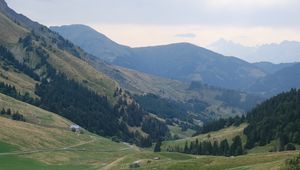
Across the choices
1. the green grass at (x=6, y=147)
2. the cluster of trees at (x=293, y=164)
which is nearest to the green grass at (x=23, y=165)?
the green grass at (x=6, y=147)

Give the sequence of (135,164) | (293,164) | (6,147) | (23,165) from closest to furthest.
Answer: (293,164)
(135,164)
(23,165)
(6,147)

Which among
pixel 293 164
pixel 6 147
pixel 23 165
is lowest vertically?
pixel 23 165

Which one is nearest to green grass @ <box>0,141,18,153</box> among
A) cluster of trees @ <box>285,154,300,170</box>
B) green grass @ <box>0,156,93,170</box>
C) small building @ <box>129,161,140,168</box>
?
green grass @ <box>0,156,93,170</box>

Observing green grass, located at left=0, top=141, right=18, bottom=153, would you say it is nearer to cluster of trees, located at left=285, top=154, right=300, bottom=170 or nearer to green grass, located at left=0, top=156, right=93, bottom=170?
green grass, located at left=0, top=156, right=93, bottom=170

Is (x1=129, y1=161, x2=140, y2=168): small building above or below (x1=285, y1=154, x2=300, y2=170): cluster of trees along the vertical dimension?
below

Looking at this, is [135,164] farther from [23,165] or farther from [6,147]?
[6,147]

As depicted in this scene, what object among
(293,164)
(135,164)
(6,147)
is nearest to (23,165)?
(6,147)

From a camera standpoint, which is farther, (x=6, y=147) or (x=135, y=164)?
(x=6, y=147)

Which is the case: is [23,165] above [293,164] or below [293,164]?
below

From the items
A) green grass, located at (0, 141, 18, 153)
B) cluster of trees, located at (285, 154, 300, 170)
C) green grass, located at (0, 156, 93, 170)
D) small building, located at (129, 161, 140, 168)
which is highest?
cluster of trees, located at (285, 154, 300, 170)

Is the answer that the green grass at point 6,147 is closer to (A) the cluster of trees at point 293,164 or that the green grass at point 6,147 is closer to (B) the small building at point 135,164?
(B) the small building at point 135,164

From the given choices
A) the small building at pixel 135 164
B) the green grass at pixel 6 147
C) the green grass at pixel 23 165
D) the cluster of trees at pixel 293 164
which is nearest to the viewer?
the cluster of trees at pixel 293 164

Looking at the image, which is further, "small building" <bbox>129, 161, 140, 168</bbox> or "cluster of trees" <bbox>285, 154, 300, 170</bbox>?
"small building" <bbox>129, 161, 140, 168</bbox>

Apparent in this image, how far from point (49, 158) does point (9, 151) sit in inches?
582
